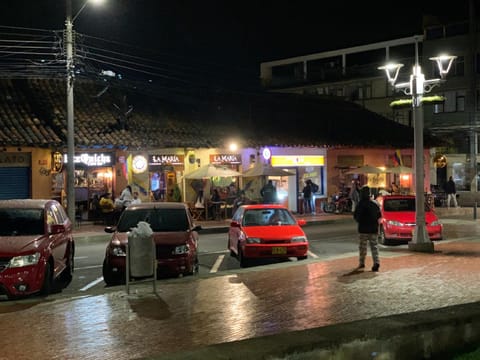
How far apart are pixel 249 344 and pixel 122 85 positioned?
21384 mm

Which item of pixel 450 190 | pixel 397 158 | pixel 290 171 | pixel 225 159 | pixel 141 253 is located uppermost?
pixel 397 158

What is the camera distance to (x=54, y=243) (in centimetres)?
1030

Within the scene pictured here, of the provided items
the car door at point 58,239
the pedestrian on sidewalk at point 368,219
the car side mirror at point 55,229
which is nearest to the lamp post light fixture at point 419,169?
the pedestrian on sidewalk at point 368,219

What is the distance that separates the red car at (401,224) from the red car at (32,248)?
9197 millimetres

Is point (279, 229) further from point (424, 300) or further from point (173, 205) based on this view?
point (424, 300)

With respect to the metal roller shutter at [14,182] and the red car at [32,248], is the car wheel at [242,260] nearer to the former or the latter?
the red car at [32,248]

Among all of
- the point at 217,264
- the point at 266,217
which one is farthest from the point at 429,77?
the point at 217,264

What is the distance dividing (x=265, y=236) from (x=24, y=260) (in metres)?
5.53

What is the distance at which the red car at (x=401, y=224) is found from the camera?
16.4 m

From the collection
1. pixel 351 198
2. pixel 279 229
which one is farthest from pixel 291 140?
pixel 279 229

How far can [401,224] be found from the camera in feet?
53.8

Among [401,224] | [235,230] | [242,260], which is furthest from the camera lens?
[401,224]

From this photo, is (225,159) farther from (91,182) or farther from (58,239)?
(58,239)

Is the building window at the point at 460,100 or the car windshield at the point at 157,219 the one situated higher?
Answer: the building window at the point at 460,100
